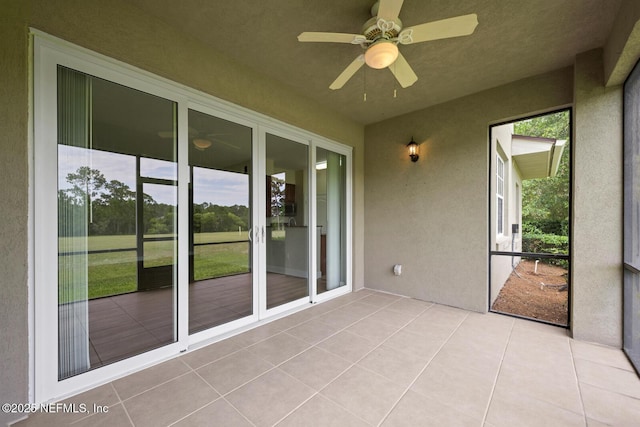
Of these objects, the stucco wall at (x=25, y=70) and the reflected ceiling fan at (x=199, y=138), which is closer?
the stucco wall at (x=25, y=70)

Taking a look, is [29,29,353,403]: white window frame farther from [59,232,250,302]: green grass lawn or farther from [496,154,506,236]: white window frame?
[496,154,506,236]: white window frame

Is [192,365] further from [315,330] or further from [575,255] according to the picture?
[575,255]

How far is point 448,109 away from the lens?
3.71 meters

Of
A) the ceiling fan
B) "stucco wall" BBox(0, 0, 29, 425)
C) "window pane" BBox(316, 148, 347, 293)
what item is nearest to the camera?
"stucco wall" BBox(0, 0, 29, 425)

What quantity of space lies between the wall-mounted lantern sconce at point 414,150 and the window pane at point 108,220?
3.23 m

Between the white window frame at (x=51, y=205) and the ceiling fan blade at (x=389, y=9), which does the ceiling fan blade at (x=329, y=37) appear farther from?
the white window frame at (x=51, y=205)

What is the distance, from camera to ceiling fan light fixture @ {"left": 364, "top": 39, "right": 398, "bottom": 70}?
1849mm

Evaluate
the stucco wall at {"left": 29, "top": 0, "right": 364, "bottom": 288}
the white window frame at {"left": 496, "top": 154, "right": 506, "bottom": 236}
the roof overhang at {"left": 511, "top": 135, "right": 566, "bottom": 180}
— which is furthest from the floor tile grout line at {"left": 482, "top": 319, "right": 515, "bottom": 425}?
the stucco wall at {"left": 29, "top": 0, "right": 364, "bottom": 288}

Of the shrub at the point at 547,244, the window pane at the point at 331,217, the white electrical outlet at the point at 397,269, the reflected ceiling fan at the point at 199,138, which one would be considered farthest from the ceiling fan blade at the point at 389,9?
the white electrical outlet at the point at 397,269

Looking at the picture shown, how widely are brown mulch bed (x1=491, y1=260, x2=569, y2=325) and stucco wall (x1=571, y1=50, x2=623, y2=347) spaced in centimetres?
40

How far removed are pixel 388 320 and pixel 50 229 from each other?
3.29m

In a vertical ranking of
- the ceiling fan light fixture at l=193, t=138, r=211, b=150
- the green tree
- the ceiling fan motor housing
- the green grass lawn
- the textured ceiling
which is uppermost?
the textured ceiling

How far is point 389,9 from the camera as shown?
168cm

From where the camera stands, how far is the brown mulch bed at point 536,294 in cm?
318
